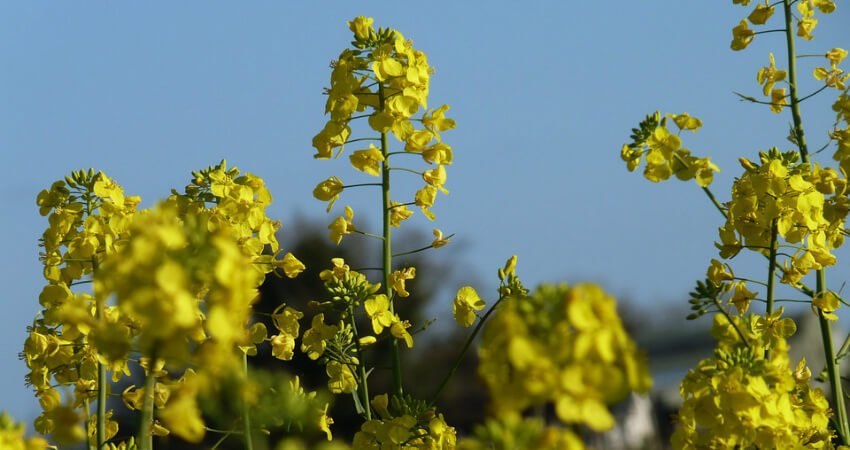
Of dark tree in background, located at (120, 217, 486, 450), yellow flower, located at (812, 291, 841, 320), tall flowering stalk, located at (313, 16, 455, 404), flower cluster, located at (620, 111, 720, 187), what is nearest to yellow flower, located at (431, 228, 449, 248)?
tall flowering stalk, located at (313, 16, 455, 404)

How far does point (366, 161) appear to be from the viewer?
3391mm

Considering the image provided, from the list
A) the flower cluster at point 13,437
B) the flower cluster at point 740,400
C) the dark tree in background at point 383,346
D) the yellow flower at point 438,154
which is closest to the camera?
the flower cluster at point 13,437

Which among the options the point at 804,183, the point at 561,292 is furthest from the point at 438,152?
the point at 561,292

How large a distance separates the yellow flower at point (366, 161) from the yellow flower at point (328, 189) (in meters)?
0.19

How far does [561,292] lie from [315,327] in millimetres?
2176

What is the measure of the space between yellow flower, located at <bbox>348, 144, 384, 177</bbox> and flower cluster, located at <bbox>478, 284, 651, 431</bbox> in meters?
2.04

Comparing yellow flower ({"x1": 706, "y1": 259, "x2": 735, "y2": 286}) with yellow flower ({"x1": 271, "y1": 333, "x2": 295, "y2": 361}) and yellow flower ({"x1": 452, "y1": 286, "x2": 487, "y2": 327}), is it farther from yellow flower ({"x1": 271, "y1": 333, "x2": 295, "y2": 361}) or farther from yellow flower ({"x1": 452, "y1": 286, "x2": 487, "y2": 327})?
yellow flower ({"x1": 271, "y1": 333, "x2": 295, "y2": 361})

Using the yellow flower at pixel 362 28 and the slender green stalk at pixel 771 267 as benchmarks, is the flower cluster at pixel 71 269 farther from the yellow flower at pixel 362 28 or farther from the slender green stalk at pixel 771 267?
the slender green stalk at pixel 771 267

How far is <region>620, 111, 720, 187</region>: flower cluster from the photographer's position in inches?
135

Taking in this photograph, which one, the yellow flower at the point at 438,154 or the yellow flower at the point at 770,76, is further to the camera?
the yellow flower at the point at 770,76

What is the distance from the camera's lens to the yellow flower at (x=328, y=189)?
11.7ft

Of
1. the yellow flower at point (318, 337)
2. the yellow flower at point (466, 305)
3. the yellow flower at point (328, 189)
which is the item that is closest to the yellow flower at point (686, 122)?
the yellow flower at point (466, 305)

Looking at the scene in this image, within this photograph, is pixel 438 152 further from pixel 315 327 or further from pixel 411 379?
pixel 411 379

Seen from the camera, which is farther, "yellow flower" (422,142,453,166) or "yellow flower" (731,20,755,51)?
"yellow flower" (731,20,755,51)
